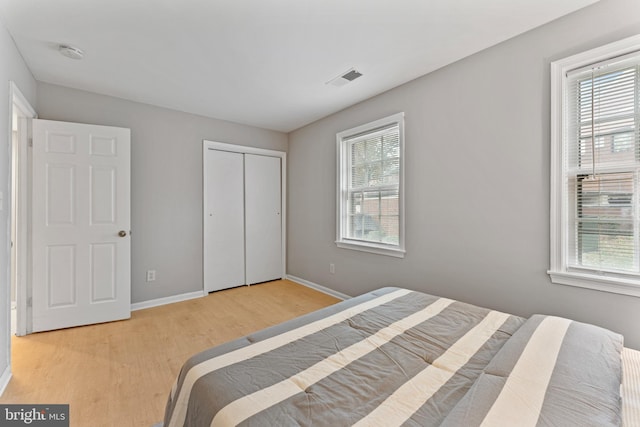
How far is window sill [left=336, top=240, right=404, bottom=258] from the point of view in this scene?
9.24 ft

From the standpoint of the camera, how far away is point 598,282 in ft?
5.49

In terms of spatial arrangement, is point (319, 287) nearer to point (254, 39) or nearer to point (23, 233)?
point (254, 39)

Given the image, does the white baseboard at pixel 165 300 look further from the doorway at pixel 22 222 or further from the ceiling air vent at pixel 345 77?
the ceiling air vent at pixel 345 77

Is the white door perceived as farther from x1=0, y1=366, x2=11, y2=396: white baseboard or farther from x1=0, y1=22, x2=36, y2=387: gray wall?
x1=0, y1=366, x2=11, y2=396: white baseboard

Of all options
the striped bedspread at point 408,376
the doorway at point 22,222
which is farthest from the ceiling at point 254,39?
the striped bedspread at point 408,376

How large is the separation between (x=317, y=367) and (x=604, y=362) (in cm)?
104

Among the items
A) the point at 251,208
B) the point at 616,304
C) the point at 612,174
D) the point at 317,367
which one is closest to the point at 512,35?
the point at 612,174

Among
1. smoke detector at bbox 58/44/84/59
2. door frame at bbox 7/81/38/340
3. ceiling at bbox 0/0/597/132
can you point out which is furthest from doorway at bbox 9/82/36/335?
smoke detector at bbox 58/44/84/59

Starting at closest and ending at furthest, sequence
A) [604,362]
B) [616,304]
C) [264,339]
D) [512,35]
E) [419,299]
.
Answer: [604,362] → [264,339] → [616,304] → [419,299] → [512,35]

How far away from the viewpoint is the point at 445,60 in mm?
2326

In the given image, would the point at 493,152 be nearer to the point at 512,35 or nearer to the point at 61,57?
the point at 512,35

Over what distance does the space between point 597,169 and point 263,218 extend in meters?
3.67

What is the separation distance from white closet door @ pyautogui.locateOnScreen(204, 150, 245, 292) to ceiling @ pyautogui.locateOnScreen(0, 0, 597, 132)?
43.4 inches

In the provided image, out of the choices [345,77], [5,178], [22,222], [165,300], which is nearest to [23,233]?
[22,222]
